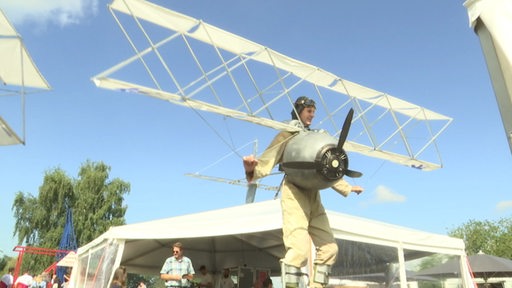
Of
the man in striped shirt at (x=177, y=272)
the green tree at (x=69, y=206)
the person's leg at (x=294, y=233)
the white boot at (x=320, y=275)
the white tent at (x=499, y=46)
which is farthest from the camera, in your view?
the green tree at (x=69, y=206)

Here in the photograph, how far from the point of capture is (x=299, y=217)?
3389 mm

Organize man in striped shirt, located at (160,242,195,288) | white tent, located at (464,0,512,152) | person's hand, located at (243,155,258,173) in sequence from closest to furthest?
white tent, located at (464,0,512,152) → person's hand, located at (243,155,258,173) → man in striped shirt, located at (160,242,195,288)

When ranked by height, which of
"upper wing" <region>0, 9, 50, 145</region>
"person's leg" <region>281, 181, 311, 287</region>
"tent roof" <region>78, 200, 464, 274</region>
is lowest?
"person's leg" <region>281, 181, 311, 287</region>

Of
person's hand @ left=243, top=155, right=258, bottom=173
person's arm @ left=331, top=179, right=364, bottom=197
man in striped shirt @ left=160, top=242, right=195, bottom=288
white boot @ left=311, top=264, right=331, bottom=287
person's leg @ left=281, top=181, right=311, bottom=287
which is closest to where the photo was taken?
person's leg @ left=281, top=181, right=311, bottom=287

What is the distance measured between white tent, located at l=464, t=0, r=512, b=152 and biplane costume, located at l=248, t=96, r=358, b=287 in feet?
6.57

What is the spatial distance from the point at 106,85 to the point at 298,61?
4.97 m

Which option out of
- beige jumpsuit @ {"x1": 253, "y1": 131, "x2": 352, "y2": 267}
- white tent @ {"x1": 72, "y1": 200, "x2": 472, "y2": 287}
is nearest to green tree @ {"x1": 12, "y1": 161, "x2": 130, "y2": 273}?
white tent @ {"x1": 72, "y1": 200, "x2": 472, "y2": 287}

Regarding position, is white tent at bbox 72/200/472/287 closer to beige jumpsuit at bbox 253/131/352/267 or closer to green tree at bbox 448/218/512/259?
beige jumpsuit at bbox 253/131/352/267

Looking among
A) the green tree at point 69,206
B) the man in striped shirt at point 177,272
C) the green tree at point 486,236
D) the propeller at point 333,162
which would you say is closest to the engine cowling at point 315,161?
the propeller at point 333,162

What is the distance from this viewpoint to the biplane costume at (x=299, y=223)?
124 inches

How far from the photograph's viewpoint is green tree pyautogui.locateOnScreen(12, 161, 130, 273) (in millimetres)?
33094

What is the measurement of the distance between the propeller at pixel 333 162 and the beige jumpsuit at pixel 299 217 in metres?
0.27

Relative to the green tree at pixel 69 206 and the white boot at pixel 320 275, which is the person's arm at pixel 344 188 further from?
the green tree at pixel 69 206

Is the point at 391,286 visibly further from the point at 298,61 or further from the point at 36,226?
the point at 36,226
